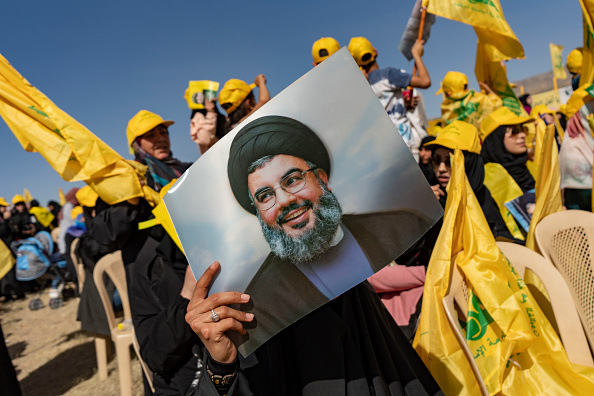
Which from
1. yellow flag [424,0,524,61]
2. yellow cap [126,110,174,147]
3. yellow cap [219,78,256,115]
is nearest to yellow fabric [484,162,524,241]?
yellow flag [424,0,524,61]

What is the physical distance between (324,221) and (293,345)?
1.50 ft

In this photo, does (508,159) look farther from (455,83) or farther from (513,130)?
(455,83)

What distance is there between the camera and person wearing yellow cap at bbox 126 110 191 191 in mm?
2533

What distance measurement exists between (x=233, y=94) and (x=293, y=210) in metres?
2.49

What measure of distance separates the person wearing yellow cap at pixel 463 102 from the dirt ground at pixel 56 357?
17.1 feet

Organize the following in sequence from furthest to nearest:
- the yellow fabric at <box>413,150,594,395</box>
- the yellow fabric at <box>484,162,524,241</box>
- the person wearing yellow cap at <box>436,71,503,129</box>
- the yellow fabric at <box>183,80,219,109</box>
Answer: the person wearing yellow cap at <box>436,71,503,129</box> → the yellow fabric at <box>484,162,524,241</box> → the yellow fabric at <box>183,80,219,109</box> → the yellow fabric at <box>413,150,594,395</box>

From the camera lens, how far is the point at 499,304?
143 cm

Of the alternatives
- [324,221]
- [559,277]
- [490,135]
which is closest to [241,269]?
[324,221]

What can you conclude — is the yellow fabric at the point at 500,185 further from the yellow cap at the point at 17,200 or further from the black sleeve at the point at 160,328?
the yellow cap at the point at 17,200

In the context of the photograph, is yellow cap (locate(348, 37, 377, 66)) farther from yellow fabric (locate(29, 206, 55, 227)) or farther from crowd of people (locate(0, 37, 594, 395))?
yellow fabric (locate(29, 206, 55, 227))

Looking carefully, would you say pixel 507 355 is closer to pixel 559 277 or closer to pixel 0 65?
pixel 559 277

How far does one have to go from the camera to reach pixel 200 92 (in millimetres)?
3346

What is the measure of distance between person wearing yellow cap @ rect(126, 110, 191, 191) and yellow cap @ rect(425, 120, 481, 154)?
184 centimetres

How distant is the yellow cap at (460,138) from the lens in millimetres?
2842
